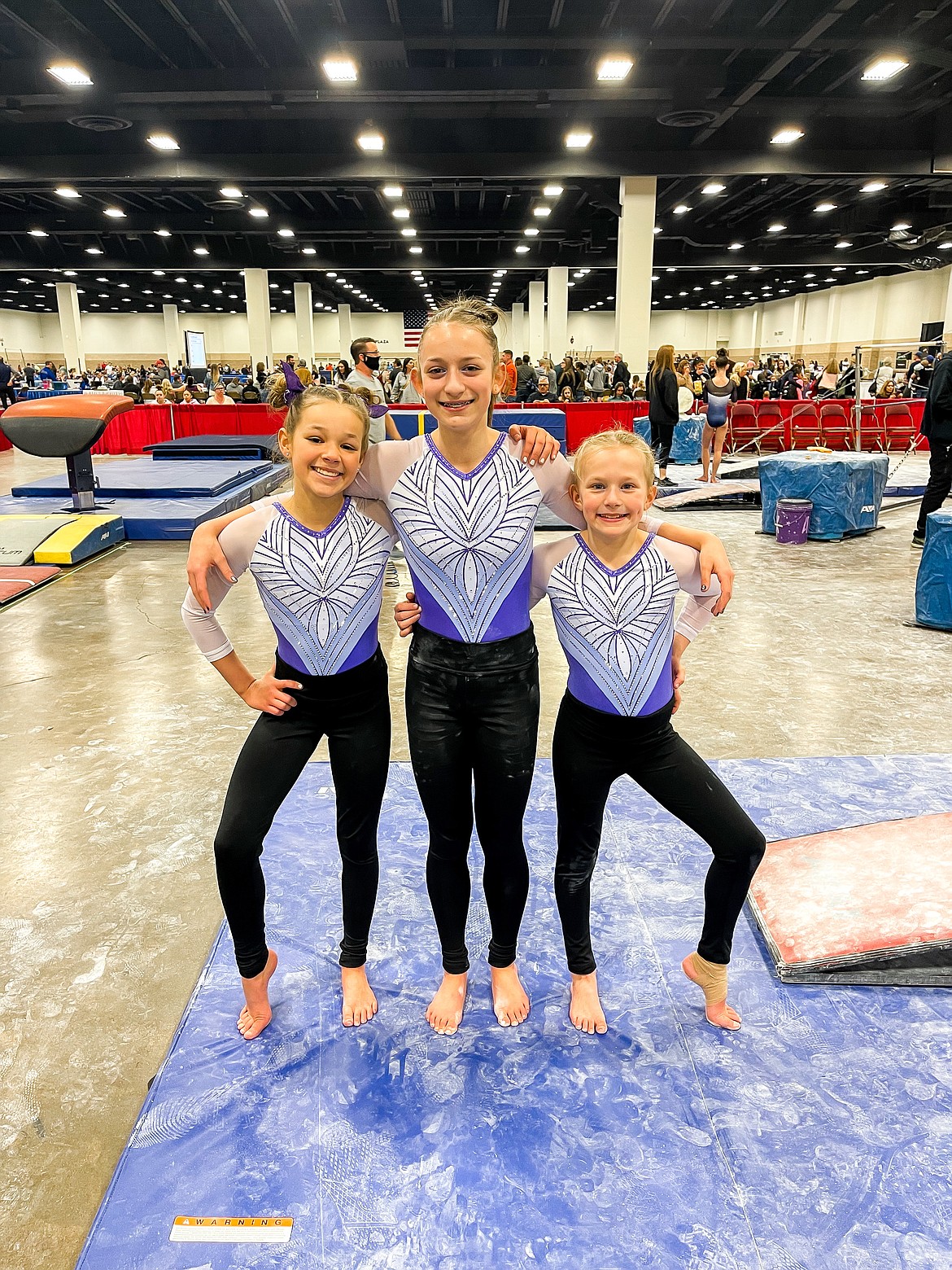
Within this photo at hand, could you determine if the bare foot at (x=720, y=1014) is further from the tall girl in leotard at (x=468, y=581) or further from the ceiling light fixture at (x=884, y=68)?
the ceiling light fixture at (x=884, y=68)

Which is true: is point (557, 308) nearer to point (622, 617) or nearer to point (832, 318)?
point (832, 318)

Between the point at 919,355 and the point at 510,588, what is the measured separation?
71.3 feet

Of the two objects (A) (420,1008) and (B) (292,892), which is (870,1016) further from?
(B) (292,892)

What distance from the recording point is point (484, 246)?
2492 cm

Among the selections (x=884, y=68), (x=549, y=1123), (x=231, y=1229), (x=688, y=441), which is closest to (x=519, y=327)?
(x=688, y=441)

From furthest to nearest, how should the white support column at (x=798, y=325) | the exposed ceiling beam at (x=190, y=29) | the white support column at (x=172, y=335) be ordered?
the white support column at (x=798, y=325), the white support column at (x=172, y=335), the exposed ceiling beam at (x=190, y=29)

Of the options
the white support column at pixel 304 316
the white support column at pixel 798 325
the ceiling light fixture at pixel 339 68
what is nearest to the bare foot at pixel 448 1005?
the ceiling light fixture at pixel 339 68

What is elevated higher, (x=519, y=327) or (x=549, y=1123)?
(x=519, y=327)

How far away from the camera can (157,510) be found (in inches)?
368

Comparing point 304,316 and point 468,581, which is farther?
point 304,316

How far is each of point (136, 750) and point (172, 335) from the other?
37.4m

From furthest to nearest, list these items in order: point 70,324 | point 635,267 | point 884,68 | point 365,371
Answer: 1. point 70,324
2. point 635,267
3. point 884,68
4. point 365,371

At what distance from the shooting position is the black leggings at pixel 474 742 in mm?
1948

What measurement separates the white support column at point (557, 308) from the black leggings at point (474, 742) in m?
23.2
